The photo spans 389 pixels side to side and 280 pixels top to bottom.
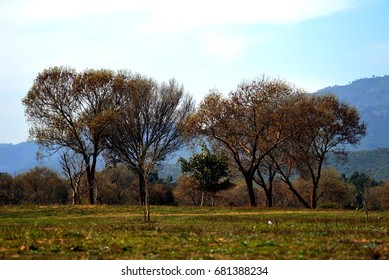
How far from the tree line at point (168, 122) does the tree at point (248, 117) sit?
0.39ft

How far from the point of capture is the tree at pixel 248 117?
62.2m

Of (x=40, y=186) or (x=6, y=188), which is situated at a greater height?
(x=40, y=186)

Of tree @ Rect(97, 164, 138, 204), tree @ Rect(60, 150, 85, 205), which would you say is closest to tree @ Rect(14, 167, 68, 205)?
tree @ Rect(97, 164, 138, 204)

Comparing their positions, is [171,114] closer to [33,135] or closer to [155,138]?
[155,138]

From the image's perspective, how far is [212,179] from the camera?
72312 millimetres

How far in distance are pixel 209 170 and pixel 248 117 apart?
11984 millimetres

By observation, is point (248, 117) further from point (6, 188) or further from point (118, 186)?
point (6, 188)

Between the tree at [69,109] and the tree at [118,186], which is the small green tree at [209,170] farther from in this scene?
the tree at [118,186]

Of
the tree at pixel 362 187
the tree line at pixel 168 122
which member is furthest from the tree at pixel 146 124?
the tree at pixel 362 187

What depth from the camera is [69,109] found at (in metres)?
65.8

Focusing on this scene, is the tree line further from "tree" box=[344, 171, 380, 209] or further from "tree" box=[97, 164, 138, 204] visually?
"tree" box=[97, 164, 138, 204]

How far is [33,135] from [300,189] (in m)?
66.2

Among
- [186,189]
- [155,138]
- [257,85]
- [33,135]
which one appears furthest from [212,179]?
[186,189]

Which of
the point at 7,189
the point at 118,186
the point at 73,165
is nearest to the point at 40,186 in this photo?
the point at 7,189
